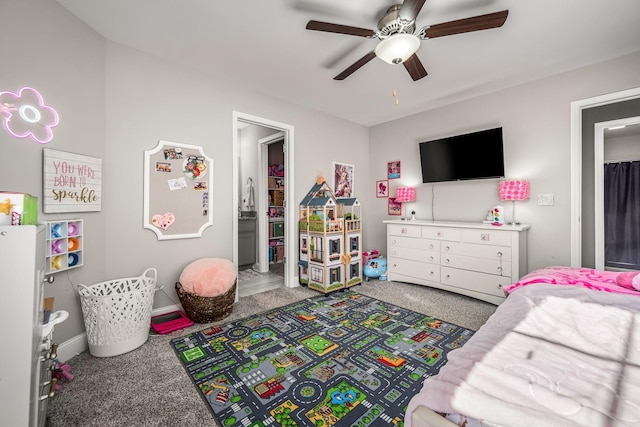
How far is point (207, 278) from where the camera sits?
8.16ft

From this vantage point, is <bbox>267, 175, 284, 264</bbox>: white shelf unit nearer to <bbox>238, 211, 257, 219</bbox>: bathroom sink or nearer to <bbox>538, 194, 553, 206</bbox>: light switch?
<bbox>238, 211, 257, 219</bbox>: bathroom sink

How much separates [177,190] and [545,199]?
155 inches

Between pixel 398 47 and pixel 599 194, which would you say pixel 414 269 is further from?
pixel 398 47

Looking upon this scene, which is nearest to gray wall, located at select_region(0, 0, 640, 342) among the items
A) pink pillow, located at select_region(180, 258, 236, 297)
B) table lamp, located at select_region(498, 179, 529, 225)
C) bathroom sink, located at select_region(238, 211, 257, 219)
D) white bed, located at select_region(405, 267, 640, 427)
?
table lamp, located at select_region(498, 179, 529, 225)

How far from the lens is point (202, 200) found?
2.85m

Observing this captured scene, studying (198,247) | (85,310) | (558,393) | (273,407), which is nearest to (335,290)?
(198,247)

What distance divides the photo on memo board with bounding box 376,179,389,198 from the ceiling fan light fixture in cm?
268

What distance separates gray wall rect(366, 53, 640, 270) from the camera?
2.75 meters

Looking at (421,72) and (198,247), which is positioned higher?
(421,72)

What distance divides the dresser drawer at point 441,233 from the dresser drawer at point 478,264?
8.8 inches

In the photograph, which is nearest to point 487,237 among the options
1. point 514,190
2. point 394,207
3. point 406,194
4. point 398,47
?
point 514,190

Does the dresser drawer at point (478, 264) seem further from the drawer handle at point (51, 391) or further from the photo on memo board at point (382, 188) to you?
the drawer handle at point (51, 391)

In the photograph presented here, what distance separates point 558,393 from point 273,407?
51.2 inches

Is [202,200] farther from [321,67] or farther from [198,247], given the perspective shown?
[321,67]
